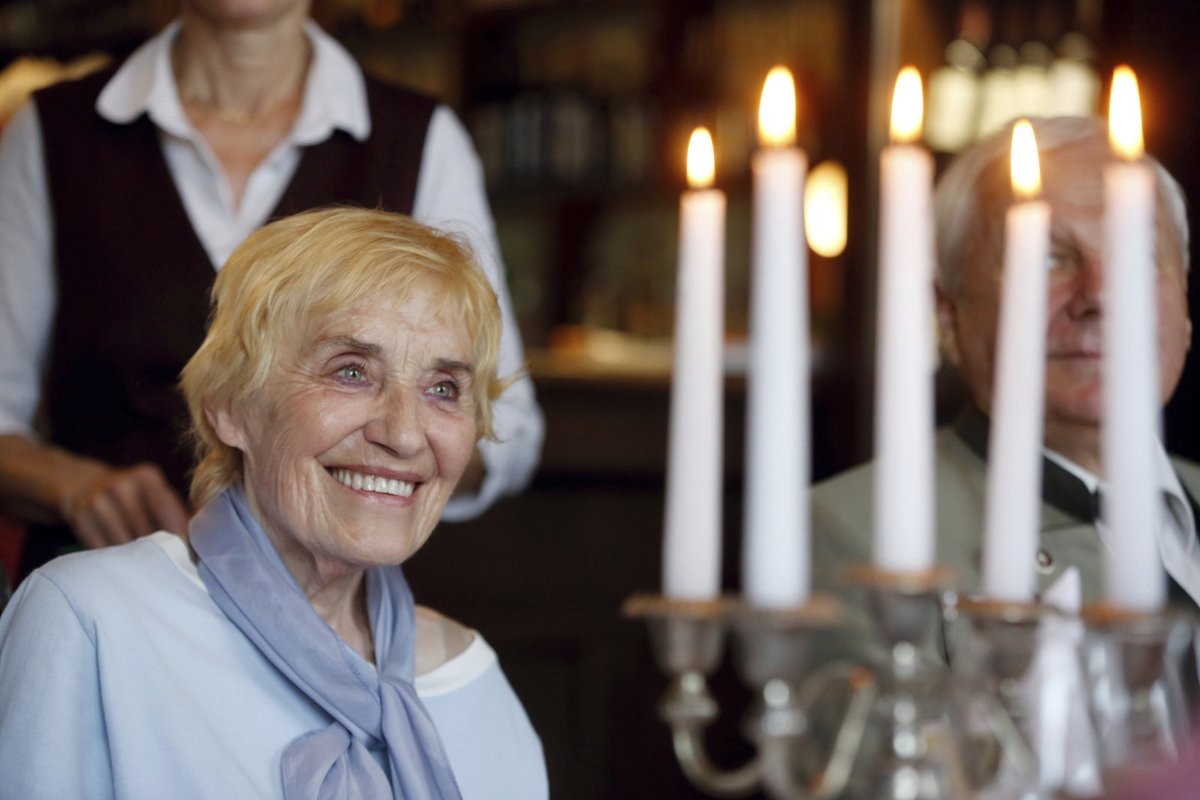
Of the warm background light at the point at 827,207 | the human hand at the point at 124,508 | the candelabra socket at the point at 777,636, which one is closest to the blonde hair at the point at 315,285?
the human hand at the point at 124,508

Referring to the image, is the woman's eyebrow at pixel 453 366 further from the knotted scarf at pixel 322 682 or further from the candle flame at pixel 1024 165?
the candle flame at pixel 1024 165

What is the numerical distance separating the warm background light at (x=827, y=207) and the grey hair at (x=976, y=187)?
2.30 meters

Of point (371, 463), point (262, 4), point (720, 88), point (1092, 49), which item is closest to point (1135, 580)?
point (371, 463)

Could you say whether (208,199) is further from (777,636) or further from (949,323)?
(777,636)

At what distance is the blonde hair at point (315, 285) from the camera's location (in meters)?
1.50

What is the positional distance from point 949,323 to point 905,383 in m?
1.20

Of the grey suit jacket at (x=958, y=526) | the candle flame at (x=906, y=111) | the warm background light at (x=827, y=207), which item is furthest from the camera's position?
the warm background light at (x=827, y=207)

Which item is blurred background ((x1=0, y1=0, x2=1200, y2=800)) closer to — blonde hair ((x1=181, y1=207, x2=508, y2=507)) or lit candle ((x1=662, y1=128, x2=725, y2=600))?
blonde hair ((x1=181, y1=207, x2=508, y2=507))

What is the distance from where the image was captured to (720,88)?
15.7ft

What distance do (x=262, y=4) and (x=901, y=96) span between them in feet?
4.38

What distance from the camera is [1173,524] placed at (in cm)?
170

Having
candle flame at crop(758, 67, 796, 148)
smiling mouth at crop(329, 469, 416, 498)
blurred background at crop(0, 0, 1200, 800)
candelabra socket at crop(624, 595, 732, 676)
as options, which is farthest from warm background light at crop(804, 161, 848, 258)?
candelabra socket at crop(624, 595, 732, 676)

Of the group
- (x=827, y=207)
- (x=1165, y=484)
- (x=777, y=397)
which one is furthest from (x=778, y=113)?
(x=827, y=207)

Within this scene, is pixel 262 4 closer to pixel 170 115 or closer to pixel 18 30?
pixel 170 115
